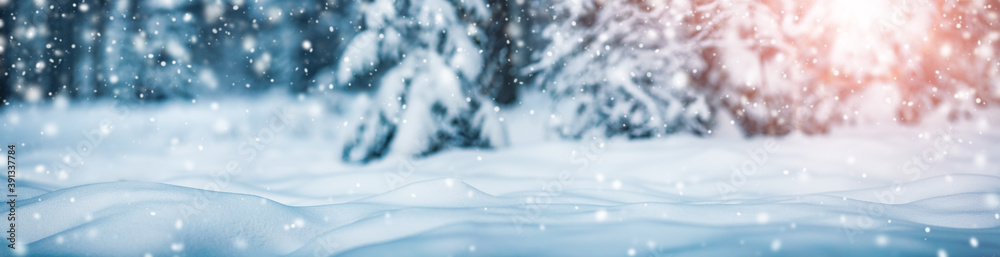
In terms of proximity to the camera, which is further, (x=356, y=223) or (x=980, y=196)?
(x=980, y=196)

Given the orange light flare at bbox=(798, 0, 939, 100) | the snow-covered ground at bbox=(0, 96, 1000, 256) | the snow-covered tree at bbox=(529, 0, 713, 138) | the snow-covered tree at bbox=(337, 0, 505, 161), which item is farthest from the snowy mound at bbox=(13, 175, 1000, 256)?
the orange light flare at bbox=(798, 0, 939, 100)

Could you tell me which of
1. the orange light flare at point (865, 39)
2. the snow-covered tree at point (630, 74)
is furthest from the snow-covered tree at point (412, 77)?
the orange light flare at point (865, 39)

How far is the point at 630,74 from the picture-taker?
3.90m

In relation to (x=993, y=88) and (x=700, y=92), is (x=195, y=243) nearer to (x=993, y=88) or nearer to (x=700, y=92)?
(x=700, y=92)

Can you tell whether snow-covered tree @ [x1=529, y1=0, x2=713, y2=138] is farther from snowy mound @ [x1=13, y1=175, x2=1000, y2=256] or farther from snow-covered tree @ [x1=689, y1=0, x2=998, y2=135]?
snowy mound @ [x1=13, y1=175, x2=1000, y2=256]

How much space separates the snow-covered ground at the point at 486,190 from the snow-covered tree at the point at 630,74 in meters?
0.15

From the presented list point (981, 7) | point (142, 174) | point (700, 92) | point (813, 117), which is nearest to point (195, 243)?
point (142, 174)

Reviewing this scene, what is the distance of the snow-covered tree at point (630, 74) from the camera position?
389cm

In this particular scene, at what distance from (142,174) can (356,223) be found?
2.80 metres

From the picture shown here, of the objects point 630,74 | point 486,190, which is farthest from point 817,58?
point 486,190

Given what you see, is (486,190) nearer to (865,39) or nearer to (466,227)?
(466,227)

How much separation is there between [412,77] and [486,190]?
1257 mm

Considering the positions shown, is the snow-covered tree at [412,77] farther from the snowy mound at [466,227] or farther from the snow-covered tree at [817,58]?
the snow-covered tree at [817,58]

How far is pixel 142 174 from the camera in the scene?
3678 mm
